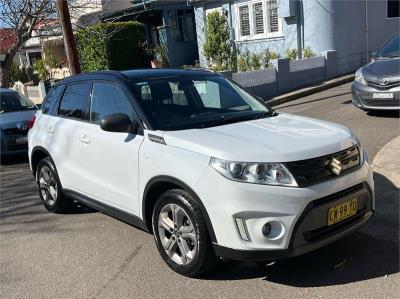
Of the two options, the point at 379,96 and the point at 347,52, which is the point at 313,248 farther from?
the point at 347,52

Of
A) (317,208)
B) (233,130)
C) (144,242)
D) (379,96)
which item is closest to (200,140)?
(233,130)

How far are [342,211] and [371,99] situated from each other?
5.94 metres

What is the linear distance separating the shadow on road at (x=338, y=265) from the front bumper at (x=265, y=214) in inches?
15.8

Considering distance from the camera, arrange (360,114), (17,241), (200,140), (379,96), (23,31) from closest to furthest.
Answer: (200,140)
(17,241)
(379,96)
(360,114)
(23,31)

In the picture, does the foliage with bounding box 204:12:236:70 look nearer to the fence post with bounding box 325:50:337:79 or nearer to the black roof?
the fence post with bounding box 325:50:337:79

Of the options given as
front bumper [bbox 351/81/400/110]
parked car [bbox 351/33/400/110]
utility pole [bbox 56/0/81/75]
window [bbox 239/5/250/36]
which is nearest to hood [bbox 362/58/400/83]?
parked car [bbox 351/33/400/110]

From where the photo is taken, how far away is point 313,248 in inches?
143

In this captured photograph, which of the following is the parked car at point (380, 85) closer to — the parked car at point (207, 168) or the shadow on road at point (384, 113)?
the shadow on road at point (384, 113)

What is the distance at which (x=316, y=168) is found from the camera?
12.0 feet

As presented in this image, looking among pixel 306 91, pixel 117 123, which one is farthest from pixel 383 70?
pixel 117 123

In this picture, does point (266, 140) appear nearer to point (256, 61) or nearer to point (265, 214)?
point (265, 214)

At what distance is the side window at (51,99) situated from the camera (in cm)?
611

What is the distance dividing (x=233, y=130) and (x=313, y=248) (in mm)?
1191

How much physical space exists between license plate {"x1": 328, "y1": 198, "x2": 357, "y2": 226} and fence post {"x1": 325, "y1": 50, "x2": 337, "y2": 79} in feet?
41.5
